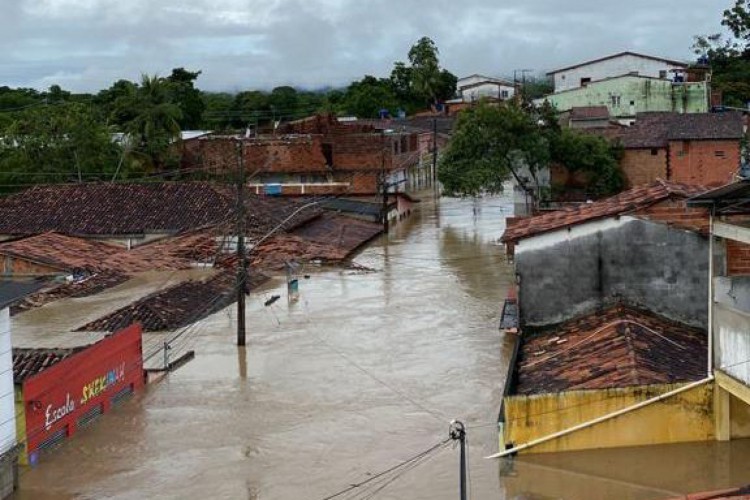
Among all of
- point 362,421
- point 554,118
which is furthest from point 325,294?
point 554,118

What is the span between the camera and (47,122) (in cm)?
4728

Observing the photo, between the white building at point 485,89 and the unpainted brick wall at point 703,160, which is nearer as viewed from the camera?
the unpainted brick wall at point 703,160

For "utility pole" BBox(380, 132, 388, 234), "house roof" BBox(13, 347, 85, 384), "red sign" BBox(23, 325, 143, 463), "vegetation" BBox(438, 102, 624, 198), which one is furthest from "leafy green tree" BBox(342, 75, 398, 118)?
"house roof" BBox(13, 347, 85, 384)

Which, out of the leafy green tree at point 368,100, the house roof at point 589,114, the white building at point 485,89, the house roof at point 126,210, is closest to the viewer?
the house roof at point 126,210

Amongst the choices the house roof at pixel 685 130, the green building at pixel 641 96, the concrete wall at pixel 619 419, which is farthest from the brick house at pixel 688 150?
the concrete wall at pixel 619 419

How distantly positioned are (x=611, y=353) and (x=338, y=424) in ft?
15.6

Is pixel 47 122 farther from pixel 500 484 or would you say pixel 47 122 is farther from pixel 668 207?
pixel 500 484

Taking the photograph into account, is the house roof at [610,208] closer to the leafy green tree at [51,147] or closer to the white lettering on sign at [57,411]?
the white lettering on sign at [57,411]

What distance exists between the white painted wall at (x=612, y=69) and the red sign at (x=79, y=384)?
57.6m

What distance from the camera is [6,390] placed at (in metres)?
13.9

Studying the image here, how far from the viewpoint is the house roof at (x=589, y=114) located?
5175cm

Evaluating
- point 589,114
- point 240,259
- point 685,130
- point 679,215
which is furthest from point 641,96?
point 679,215

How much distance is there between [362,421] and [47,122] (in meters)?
34.2

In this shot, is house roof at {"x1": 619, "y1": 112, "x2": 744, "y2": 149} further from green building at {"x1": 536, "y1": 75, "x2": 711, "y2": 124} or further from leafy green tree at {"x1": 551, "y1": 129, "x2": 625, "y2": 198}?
green building at {"x1": 536, "y1": 75, "x2": 711, "y2": 124}
